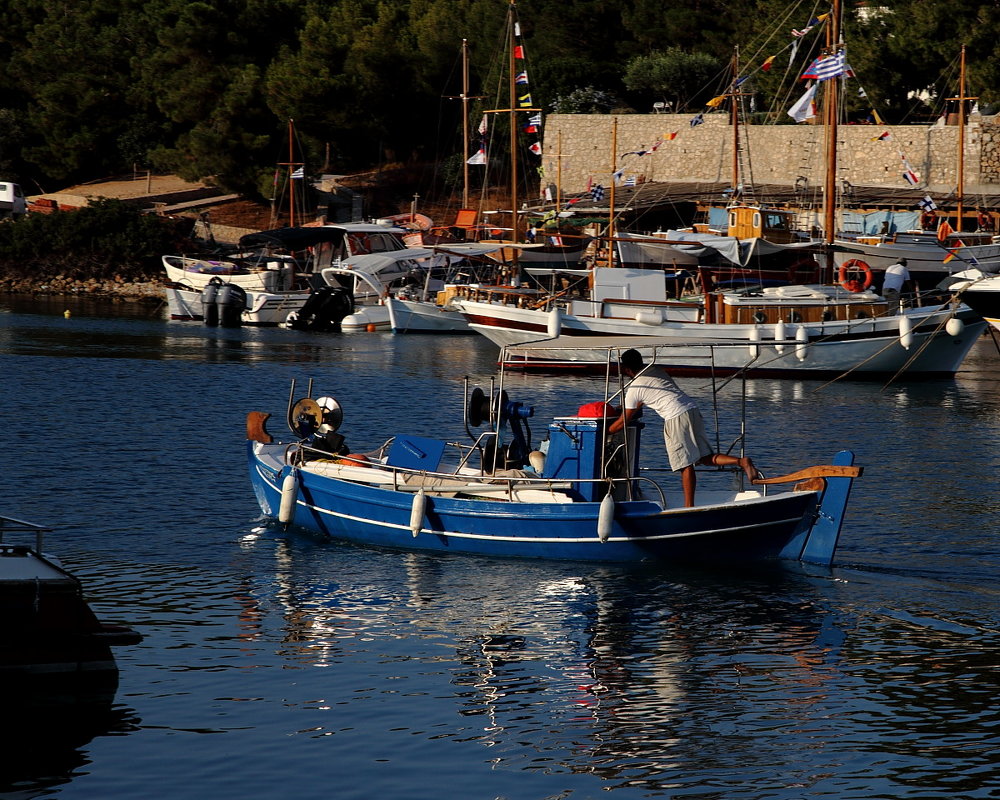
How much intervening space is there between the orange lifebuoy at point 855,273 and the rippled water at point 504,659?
14.2m

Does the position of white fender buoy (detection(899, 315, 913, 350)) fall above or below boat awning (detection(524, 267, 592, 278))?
below

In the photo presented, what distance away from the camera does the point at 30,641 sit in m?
10.3

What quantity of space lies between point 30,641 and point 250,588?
4.13 meters

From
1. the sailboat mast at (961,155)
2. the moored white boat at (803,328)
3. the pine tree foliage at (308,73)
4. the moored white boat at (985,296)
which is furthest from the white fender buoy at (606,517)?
the pine tree foliage at (308,73)

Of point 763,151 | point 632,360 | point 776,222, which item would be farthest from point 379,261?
point 632,360

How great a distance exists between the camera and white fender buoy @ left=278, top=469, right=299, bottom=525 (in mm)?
16203

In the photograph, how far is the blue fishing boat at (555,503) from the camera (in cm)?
1439

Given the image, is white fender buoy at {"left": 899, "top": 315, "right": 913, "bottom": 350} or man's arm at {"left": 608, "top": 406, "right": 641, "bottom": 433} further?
white fender buoy at {"left": 899, "top": 315, "right": 913, "bottom": 350}

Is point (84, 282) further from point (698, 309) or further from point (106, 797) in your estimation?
point (106, 797)

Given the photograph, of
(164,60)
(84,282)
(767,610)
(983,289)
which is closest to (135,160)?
(164,60)

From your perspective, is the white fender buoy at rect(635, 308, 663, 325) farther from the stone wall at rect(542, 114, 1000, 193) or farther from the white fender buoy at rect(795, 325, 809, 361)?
the stone wall at rect(542, 114, 1000, 193)

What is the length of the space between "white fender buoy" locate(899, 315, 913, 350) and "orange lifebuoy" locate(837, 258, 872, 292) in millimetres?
2208

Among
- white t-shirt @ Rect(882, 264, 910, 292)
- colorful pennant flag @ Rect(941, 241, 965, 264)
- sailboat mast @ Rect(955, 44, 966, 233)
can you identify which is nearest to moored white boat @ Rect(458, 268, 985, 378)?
white t-shirt @ Rect(882, 264, 910, 292)

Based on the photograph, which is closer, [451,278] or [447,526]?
[447,526]
